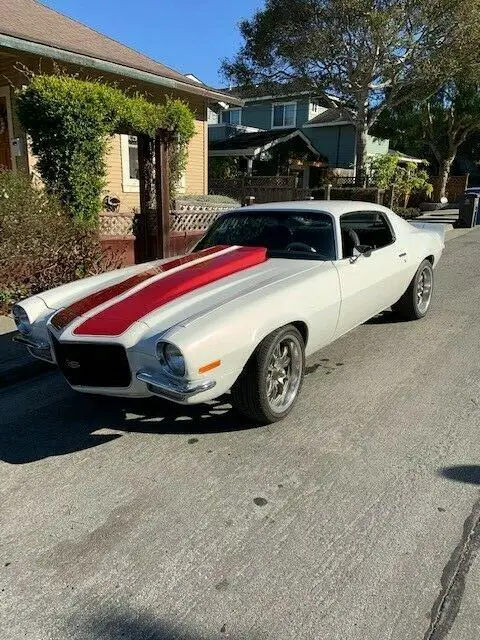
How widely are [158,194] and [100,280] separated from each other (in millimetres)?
4377

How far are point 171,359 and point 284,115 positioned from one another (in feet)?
109

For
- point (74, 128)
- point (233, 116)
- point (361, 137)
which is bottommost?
point (74, 128)

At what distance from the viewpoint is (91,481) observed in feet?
9.43

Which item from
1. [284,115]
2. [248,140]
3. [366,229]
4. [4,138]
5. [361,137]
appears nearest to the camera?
[366,229]

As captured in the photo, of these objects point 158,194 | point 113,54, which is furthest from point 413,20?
point 158,194

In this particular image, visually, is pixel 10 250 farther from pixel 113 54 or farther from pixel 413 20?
pixel 413 20

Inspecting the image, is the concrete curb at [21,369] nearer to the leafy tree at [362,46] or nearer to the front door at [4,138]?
the front door at [4,138]

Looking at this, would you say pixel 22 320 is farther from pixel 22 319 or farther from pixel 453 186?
pixel 453 186

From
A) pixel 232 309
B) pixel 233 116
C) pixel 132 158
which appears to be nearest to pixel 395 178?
pixel 132 158

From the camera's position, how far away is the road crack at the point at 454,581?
193 centimetres

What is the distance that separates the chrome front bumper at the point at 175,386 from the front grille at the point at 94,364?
0.58 feet

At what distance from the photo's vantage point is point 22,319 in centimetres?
366

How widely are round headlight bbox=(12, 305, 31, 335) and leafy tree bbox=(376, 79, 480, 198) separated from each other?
24.5 m

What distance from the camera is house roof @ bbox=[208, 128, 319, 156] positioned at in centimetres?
2569
